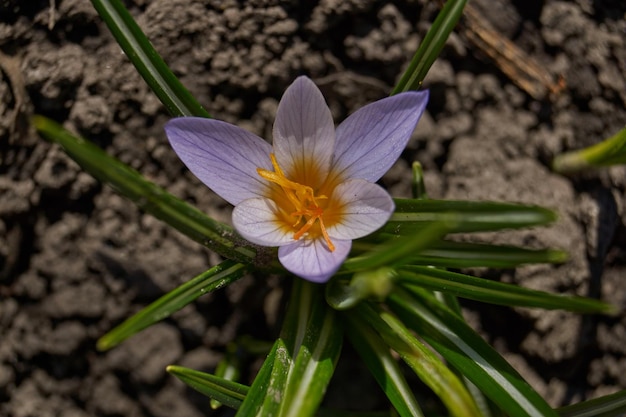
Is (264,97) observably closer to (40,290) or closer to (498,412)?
(40,290)

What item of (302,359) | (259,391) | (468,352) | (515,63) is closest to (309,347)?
(302,359)

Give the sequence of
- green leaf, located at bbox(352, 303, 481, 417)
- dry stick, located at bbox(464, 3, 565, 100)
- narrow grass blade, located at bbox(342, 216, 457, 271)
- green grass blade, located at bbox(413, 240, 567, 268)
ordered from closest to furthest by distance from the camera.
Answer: narrow grass blade, located at bbox(342, 216, 457, 271)
green grass blade, located at bbox(413, 240, 567, 268)
green leaf, located at bbox(352, 303, 481, 417)
dry stick, located at bbox(464, 3, 565, 100)

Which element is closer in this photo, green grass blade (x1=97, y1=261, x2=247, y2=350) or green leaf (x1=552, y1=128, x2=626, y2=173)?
green grass blade (x1=97, y1=261, x2=247, y2=350)

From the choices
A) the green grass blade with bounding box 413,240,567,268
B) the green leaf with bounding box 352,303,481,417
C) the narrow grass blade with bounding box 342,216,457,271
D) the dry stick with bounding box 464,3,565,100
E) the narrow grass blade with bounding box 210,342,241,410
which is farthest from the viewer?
the dry stick with bounding box 464,3,565,100

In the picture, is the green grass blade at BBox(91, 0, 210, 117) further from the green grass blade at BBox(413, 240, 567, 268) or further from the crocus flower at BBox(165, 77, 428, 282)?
the green grass blade at BBox(413, 240, 567, 268)

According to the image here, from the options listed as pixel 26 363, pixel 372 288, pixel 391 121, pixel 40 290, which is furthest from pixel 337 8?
pixel 26 363

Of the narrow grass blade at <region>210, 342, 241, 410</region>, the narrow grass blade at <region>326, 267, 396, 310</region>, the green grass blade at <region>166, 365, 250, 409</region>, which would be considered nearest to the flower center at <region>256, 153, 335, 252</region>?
the narrow grass blade at <region>326, 267, 396, 310</region>

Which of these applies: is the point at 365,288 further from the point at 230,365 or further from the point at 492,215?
the point at 230,365

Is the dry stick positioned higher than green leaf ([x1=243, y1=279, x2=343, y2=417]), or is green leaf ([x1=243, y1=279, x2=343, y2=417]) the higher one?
the dry stick
